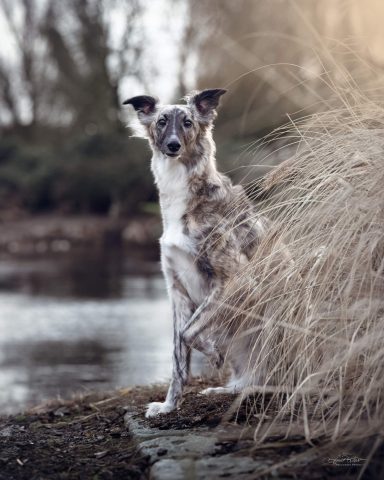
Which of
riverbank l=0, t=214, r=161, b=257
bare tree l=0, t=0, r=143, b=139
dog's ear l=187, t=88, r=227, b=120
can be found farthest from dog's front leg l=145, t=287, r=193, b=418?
bare tree l=0, t=0, r=143, b=139

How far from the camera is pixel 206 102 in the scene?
14.9ft

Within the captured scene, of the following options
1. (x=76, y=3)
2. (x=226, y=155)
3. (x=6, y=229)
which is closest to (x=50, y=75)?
(x=76, y=3)

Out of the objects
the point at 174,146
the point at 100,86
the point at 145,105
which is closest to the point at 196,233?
the point at 174,146

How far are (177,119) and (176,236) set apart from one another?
2.26 feet

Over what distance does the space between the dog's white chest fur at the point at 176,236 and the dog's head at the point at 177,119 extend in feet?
0.34

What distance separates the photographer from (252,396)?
12.9ft

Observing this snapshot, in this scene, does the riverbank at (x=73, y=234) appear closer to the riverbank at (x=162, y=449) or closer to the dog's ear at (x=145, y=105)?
the dog's ear at (x=145, y=105)

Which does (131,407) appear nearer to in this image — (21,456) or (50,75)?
(21,456)

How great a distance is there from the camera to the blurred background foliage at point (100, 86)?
16500 millimetres

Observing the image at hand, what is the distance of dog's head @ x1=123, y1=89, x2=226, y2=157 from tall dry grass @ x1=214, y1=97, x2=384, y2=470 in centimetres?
73

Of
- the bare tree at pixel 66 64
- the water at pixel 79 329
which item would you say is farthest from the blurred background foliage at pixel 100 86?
the water at pixel 79 329

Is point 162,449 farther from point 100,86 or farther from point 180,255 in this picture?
point 100,86

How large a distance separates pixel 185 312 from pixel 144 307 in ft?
22.8

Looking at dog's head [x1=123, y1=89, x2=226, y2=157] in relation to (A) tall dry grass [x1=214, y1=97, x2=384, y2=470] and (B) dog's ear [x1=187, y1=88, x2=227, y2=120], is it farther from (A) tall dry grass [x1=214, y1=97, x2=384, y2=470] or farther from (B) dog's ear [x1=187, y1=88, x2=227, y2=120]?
(A) tall dry grass [x1=214, y1=97, x2=384, y2=470]
